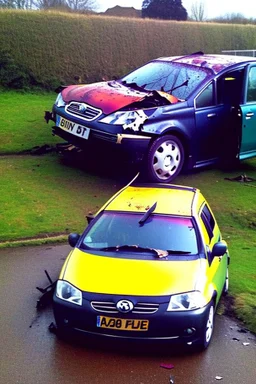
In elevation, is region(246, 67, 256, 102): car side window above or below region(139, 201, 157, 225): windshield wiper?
above

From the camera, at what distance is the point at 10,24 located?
16312mm

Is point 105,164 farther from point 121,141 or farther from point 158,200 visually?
point 158,200

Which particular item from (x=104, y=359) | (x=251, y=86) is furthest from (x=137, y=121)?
(x=104, y=359)

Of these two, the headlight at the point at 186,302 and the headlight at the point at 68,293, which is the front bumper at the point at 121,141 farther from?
the headlight at the point at 186,302

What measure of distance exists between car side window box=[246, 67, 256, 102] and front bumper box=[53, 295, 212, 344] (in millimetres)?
6464

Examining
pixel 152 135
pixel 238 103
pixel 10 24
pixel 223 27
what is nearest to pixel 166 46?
pixel 223 27

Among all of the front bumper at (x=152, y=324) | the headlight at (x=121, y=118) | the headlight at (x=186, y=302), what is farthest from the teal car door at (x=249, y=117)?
the front bumper at (x=152, y=324)

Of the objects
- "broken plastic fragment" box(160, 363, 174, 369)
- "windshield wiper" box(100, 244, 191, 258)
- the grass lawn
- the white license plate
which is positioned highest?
the white license plate

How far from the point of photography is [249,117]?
10.7 m

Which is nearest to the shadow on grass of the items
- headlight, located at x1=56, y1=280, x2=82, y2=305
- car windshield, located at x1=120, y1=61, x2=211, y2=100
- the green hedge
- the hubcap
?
the hubcap

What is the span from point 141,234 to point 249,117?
5.31 meters

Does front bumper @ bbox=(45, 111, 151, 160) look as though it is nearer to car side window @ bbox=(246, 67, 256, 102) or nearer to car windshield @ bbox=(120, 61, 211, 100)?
car windshield @ bbox=(120, 61, 211, 100)

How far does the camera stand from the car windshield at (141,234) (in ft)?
19.6

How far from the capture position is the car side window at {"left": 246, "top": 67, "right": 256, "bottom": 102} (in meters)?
10.9
